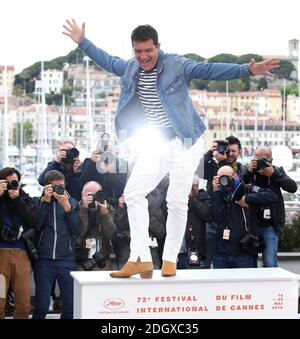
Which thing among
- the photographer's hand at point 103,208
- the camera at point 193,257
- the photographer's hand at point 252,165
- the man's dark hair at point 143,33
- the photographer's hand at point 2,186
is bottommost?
the camera at point 193,257

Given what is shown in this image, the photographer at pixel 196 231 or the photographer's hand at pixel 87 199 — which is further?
the photographer at pixel 196 231

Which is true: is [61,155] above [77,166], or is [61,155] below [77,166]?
above

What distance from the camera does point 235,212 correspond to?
420 inches

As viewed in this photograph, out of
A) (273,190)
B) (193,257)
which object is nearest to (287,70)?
(273,190)

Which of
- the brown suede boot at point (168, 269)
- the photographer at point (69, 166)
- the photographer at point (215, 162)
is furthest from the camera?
the photographer at point (69, 166)

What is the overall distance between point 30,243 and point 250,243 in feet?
6.94

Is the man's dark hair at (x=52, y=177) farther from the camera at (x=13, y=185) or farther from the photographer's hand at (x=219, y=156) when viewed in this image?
the photographer's hand at (x=219, y=156)

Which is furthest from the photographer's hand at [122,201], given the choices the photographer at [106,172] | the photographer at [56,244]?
the photographer at [56,244]

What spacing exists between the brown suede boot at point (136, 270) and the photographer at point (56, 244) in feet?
4.88

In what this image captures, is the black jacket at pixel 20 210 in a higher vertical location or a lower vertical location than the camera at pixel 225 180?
lower

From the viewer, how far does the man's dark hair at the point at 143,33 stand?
861 cm

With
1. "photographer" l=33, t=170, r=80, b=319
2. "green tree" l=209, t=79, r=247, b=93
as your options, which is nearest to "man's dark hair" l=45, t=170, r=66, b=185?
"photographer" l=33, t=170, r=80, b=319

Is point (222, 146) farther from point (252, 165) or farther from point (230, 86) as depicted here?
point (230, 86)
